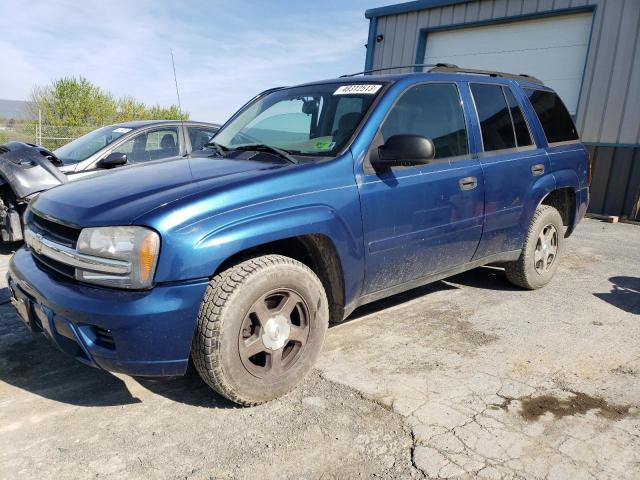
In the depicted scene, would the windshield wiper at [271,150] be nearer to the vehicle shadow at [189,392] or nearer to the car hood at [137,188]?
the car hood at [137,188]

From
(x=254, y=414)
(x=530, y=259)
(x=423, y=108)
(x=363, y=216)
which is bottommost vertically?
(x=254, y=414)

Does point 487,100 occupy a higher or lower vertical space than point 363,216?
higher

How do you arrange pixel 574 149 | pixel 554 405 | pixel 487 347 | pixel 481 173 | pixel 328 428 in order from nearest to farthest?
pixel 328 428, pixel 554 405, pixel 487 347, pixel 481 173, pixel 574 149

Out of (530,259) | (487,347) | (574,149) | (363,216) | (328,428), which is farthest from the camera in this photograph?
(574,149)

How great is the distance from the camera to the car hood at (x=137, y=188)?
7.60ft

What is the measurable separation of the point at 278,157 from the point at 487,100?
6.18 ft

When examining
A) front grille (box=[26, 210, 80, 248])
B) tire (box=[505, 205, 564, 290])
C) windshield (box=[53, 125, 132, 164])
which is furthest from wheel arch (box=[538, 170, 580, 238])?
windshield (box=[53, 125, 132, 164])

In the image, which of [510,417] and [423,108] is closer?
[510,417]

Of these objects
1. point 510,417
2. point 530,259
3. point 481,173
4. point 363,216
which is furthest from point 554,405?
point 530,259

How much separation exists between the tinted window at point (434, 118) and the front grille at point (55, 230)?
6.07 feet

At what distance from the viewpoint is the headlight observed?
2.17 metres

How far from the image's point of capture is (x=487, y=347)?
11.0 feet

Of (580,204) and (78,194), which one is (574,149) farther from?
(78,194)

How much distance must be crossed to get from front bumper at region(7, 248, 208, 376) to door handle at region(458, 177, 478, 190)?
1.98 m
